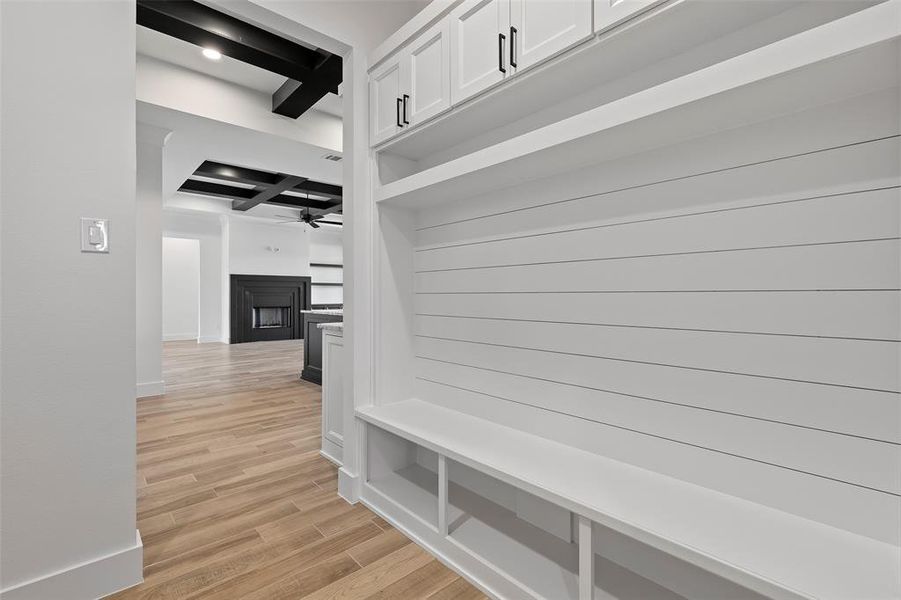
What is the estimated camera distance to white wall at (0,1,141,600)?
1394 millimetres

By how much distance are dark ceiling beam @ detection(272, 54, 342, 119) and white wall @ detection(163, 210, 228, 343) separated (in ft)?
18.9

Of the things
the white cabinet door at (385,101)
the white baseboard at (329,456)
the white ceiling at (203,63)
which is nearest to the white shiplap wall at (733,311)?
the white cabinet door at (385,101)

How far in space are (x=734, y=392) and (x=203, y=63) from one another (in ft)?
15.1

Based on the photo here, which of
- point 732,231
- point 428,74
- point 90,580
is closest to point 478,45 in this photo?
point 428,74

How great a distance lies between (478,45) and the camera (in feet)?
5.46

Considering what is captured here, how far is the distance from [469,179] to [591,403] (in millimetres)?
1052

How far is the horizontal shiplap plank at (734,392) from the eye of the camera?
3.39 ft

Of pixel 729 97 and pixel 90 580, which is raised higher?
pixel 729 97

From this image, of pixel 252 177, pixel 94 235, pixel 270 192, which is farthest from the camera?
pixel 270 192

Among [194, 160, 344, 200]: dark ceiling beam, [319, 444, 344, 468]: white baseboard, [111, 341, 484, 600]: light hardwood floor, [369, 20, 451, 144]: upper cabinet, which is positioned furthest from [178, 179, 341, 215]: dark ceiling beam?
[369, 20, 451, 144]: upper cabinet

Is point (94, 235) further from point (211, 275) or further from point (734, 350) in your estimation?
point (211, 275)

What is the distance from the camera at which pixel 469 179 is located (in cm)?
182

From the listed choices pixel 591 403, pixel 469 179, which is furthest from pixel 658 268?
pixel 469 179

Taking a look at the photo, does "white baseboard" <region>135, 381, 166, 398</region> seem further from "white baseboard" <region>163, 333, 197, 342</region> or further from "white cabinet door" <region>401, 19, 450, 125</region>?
"white baseboard" <region>163, 333, 197, 342</region>
